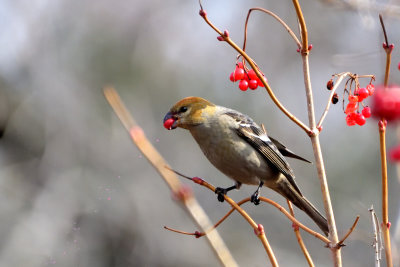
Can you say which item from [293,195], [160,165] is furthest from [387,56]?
[293,195]

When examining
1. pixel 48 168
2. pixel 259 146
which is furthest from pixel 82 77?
pixel 259 146

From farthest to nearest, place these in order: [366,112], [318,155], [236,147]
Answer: [236,147], [366,112], [318,155]

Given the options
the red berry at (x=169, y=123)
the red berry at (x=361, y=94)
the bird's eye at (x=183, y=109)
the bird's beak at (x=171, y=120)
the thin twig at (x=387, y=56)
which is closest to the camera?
the thin twig at (x=387, y=56)

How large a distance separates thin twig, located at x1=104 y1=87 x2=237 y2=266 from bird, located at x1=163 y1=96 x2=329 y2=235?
1943 millimetres

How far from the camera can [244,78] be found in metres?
2.35

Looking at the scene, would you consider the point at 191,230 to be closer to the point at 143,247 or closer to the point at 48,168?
the point at 143,247

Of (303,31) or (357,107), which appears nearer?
(303,31)

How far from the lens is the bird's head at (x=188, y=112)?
118 inches

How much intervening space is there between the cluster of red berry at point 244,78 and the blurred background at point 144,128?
3.51m

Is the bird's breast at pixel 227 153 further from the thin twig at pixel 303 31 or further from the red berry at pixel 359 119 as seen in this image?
the thin twig at pixel 303 31

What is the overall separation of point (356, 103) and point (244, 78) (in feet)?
1.56

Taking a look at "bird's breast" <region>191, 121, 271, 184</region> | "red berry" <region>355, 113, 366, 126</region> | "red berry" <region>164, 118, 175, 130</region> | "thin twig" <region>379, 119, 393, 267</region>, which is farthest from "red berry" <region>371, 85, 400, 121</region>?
"bird's breast" <region>191, 121, 271, 184</region>

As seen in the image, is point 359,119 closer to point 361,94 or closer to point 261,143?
point 361,94

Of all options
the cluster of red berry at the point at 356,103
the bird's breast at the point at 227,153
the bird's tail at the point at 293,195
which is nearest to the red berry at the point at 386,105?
the cluster of red berry at the point at 356,103
